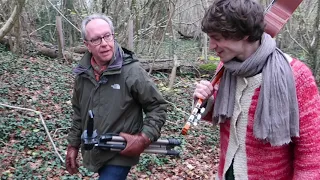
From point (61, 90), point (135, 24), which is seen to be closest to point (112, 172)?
point (61, 90)

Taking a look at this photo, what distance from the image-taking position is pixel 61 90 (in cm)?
812

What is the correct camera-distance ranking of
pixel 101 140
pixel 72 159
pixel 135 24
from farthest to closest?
1. pixel 135 24
2. pixel 72 159
3. pixel 101 140

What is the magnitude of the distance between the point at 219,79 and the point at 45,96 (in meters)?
6.35

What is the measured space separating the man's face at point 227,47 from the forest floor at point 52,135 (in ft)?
11.9

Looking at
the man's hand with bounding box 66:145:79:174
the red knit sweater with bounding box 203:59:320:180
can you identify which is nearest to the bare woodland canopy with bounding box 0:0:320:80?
the man's hand with bounding box 66:145:79:174

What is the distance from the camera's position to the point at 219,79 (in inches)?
74.4

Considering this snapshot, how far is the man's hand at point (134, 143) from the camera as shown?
250 cm

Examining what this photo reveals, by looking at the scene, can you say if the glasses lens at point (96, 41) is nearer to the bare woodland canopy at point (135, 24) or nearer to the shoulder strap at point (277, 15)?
the shoulder strap at point (277, 15)

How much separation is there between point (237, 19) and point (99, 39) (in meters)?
1.29

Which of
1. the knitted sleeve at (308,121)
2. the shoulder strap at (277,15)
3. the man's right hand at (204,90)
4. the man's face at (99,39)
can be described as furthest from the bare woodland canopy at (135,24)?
the knitted sleeve at (308,121)

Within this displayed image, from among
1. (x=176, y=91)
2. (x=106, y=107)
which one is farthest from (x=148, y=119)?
(x=176, y=91)

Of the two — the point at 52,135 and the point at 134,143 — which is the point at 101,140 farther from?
the point at 52,135

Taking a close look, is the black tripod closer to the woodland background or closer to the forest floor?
the woodland background

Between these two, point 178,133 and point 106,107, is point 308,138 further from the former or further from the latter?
point 178,133
